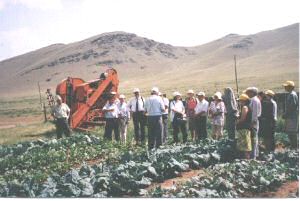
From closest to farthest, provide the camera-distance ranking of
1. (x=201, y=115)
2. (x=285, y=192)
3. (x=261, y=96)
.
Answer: (x=285, y=192), (x=261, y=96), (x=201, y=115)

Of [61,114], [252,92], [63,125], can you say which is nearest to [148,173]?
[252,92]

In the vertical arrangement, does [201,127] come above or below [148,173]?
above

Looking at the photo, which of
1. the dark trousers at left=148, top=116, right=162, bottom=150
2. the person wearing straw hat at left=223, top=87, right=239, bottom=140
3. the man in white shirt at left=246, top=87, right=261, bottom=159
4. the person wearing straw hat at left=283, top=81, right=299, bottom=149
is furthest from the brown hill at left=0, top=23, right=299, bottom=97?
the man in white shirt at left=246, top=87, right=261, bottom=159

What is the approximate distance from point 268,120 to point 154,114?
2.69 meters

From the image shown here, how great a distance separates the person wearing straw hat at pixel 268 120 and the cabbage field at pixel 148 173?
696mm

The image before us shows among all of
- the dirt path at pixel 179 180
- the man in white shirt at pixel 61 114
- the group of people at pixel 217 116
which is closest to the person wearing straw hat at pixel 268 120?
the group of people at pixel 217 116

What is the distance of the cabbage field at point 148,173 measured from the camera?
24.4 ft

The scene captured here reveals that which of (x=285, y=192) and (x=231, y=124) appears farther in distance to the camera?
(x=231, y=124)

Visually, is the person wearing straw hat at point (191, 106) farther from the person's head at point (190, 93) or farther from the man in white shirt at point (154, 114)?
the man in white shirt at point (154, 114)

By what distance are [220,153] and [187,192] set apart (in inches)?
100.0

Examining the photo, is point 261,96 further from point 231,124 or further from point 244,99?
point 244,99

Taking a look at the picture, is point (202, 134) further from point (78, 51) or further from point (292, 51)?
point (78, 51)

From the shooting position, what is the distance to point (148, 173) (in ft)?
27.2

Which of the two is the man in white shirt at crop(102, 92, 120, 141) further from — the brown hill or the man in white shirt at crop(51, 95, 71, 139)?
the brown hill
